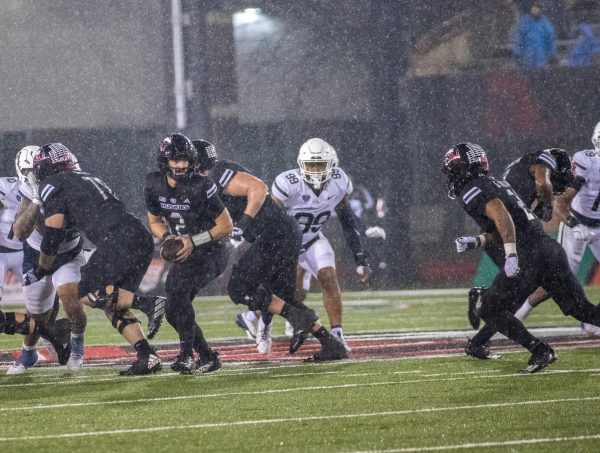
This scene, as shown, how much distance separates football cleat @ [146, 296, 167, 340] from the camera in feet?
23.9

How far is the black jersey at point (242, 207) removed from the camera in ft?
26.8

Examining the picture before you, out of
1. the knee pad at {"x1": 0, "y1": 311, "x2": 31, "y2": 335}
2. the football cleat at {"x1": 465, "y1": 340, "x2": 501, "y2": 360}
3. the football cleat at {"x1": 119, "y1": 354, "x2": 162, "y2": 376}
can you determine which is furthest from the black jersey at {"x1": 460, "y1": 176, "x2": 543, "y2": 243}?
the knee pad at {"x1": 0, "y1": 311, "x2": 31, "y2": 335}

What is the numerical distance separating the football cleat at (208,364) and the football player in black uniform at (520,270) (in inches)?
66.5

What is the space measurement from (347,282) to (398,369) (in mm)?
9313

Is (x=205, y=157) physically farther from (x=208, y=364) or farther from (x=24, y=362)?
(x=24, y=362)

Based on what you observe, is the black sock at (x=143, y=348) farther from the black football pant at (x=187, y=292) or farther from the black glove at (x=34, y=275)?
the black glove at (x=34, y=275)

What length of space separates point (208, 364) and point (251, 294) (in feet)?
2.45

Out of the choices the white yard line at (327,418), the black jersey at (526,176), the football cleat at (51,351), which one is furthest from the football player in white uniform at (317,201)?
the white yard line at (327,418)

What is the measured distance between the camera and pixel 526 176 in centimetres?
855

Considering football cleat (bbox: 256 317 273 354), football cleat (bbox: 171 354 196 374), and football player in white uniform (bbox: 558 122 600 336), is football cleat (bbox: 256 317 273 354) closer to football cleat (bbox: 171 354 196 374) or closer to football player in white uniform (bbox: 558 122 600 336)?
football cleat (bbox: 171 354 196 374)

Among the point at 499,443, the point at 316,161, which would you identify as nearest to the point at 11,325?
the point at 316,161

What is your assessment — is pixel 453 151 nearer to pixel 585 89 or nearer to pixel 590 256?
pixel 590 256

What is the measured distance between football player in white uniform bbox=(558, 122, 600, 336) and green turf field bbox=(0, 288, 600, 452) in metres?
1.76

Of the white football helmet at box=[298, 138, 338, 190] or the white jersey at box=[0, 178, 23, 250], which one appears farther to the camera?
the white football helmet at box=[298, 138, 338, 190]
